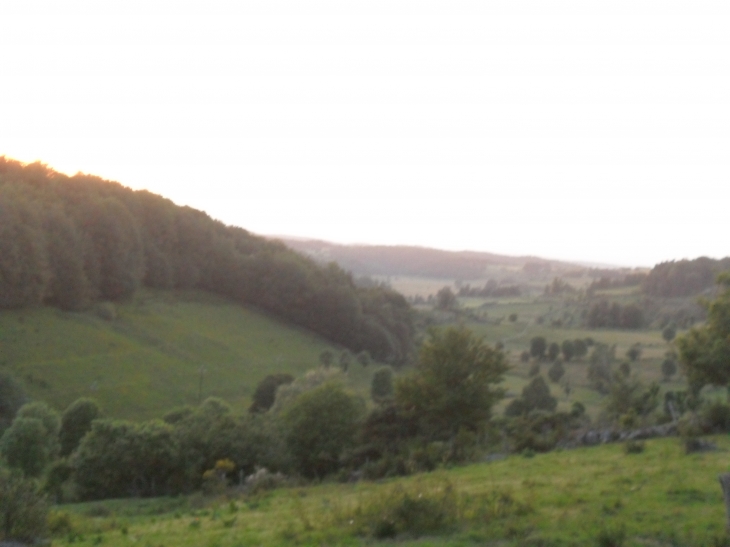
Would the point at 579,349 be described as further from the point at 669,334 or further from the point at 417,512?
the point at 417,512

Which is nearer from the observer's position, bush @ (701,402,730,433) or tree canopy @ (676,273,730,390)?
bush @ (701,402,730,433)

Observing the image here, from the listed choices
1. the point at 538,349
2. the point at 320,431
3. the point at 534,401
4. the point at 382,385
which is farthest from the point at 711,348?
the point at 538,349

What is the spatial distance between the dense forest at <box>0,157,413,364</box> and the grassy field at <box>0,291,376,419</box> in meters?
2.70

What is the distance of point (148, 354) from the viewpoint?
182 feet

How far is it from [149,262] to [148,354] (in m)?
20.8

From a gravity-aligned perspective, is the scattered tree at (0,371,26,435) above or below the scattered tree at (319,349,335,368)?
below

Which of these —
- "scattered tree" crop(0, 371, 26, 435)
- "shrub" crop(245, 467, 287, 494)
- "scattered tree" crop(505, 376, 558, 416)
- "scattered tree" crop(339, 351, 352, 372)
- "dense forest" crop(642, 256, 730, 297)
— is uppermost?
"dense forest" crop(642, 256, 730, 297)

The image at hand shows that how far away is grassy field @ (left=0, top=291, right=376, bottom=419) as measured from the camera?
156 feet

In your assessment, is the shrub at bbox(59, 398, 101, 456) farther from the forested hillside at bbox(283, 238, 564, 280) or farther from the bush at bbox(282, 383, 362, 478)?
the forested hillside at bbox(283, 238, 564, 280)

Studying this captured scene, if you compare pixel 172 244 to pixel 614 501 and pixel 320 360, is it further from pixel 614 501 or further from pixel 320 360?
pixel 614 501

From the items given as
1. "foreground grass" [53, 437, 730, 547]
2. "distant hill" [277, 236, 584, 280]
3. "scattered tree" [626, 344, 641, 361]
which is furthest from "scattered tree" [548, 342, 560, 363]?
"distant hill" [277, 236, 584, 280]

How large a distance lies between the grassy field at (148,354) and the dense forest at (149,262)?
2.70 meters

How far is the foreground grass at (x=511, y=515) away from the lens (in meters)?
10.5

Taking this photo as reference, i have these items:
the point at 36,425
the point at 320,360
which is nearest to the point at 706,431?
the point at 36,425
